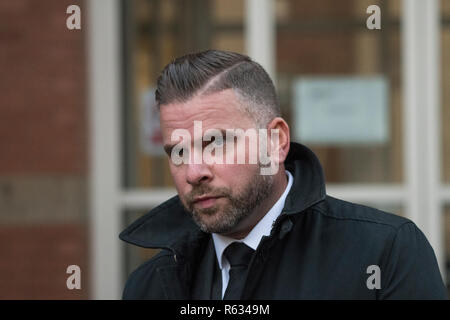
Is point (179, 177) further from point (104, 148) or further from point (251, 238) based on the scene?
point (104, 148)

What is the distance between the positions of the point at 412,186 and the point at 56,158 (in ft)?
7.34

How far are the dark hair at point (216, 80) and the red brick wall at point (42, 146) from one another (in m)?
2.68

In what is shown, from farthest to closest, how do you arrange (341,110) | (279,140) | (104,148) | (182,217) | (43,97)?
1. (341,110)
2. (104,148)
3. (43,97)
4. (182,217)
5. (279,140)

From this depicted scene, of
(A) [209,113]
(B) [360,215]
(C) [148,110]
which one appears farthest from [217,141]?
(C) [148,110]

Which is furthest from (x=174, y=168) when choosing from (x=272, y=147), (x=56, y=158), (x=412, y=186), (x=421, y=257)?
(x=412, y=186)

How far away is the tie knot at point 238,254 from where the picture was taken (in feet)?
7.20

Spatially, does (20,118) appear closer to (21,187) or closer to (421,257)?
(21,187)

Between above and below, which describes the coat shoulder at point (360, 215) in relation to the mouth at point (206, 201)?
below

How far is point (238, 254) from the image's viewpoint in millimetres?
2209

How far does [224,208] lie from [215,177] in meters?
0.09

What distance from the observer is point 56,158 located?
190 inches

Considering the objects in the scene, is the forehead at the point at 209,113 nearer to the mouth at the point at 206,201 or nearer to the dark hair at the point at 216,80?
the dark hair at the point at 216,80

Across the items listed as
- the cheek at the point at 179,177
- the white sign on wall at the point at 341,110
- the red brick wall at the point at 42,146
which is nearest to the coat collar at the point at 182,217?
the cheek at the point at 179,177

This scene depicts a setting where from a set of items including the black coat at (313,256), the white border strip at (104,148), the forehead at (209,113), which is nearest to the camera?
the black coat at (313,256)
